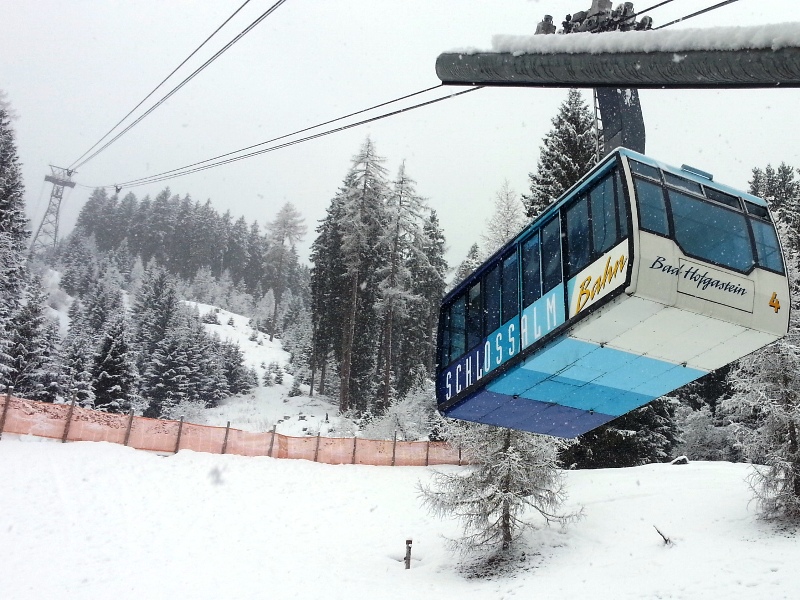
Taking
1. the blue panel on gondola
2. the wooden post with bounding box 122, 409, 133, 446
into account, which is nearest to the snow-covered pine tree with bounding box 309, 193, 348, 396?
the wooden post with bounding box 122, 409, 133, 446

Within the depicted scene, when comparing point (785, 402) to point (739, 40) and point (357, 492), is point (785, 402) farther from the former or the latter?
point (739, 40)

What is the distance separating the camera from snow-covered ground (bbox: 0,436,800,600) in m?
15.4

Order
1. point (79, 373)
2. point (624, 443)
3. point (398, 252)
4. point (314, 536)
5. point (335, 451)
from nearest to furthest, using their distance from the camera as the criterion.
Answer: point (314, 536) < point (624, 443) < point (335, 451) < point (79, 373) < point (398, 252)

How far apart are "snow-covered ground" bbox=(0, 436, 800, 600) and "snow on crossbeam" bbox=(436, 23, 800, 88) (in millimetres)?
12747

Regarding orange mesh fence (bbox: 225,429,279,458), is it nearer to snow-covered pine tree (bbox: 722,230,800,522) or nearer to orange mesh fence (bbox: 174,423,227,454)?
orange mesh fence (bbox: 174,423,227,454)

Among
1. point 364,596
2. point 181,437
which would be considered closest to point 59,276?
point 181,437

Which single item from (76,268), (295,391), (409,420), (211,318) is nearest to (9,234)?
(409,420)

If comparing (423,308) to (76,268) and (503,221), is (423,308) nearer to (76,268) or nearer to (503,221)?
(503,221)

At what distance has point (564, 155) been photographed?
3028cm

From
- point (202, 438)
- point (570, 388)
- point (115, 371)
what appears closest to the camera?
point (570, 388)

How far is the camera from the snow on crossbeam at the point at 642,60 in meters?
3.30

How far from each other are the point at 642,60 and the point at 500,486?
54.2 feet

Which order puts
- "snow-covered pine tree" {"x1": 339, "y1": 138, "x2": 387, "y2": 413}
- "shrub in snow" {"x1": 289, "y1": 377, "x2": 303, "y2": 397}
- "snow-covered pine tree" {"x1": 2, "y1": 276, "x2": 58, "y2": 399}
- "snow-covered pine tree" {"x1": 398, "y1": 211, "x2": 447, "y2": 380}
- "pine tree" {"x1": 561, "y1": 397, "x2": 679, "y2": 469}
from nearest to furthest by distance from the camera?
"pine tree" {"x1": 561, "y1": 397, "x2": 679, "y2": 469} → "snow-covered pine tree" {"x1": 2, "y1": 276, "x2": 58, "y2": 399} → "snow-covered pine tree" {"x1": 339, "y1": 138, "x2": 387, "y2": 413} → "snow-covered pine tree" {"x1": 398, "y1": 211, "x2": 447, "y2": 380} → "shrub in snow" {"x1": 289, "y1": 377, "x2": 303, "y2": 397}

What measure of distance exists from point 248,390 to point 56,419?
31479 mm
